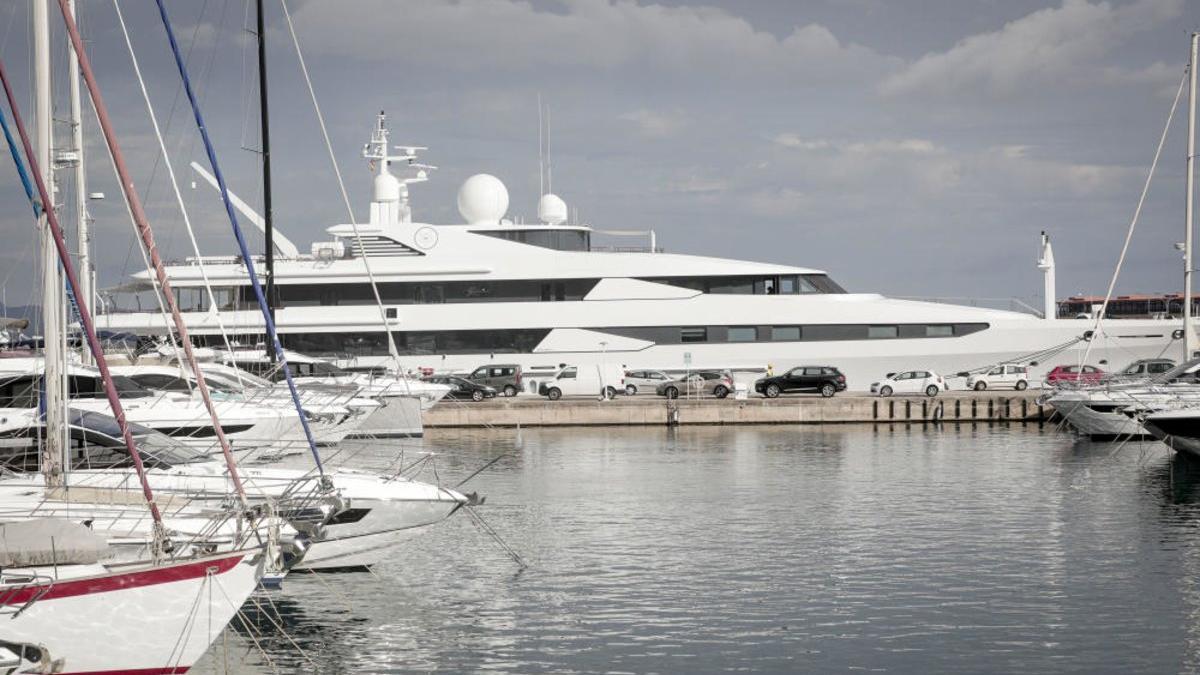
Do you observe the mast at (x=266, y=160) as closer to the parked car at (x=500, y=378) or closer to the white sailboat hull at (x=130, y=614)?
the parked car at (x=500, y=378)

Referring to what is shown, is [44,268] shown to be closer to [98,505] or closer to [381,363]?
[98,505]

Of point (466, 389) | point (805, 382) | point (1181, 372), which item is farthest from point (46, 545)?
point (805, 382)

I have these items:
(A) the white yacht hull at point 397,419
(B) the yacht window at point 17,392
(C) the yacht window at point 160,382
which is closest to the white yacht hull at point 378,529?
(B) the yacht window at point 17,392

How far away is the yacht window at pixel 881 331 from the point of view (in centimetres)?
5291

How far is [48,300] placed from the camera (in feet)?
55.7

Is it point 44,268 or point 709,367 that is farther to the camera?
point 709,367

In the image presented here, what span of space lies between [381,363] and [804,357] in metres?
16.1

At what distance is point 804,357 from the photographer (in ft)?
176

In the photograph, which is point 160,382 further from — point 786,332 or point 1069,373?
point 1069,373

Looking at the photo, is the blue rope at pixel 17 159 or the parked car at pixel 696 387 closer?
the blue rope at pixel 17 159

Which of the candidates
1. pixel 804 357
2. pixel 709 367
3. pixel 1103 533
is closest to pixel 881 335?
pixel 804 357

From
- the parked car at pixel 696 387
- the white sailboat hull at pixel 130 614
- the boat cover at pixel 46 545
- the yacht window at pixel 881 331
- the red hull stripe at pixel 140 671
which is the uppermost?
the yacht window at pixel 881 331

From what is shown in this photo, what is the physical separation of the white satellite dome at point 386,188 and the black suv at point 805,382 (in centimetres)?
1725

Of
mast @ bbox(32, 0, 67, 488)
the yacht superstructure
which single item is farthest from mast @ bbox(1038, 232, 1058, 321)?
mast @ bbox(32, 0, 67, 488)
